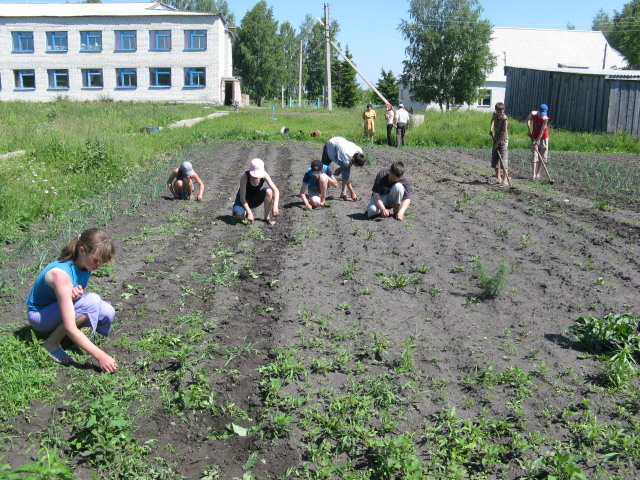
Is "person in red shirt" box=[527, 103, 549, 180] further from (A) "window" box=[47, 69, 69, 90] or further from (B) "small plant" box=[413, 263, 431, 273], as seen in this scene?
(A) "window" box=[47, 69, 69, 90]

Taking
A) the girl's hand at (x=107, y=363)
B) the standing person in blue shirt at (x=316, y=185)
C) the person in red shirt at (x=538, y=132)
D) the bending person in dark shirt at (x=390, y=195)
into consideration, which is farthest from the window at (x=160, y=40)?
the girl's hand at (x=107, y=363)

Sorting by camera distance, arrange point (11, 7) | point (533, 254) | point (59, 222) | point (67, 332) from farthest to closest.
A: point (11, 7) → point (59, 222) → point (533, 254) → point (67, 332)

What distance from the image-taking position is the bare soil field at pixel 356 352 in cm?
368

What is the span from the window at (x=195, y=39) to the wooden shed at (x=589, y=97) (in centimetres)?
2547

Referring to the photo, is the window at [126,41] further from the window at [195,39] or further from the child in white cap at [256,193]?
the child in white cap at [256,193]

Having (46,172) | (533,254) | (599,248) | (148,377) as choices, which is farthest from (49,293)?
(46,172)

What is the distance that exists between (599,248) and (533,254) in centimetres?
98

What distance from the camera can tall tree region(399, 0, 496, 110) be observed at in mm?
49094

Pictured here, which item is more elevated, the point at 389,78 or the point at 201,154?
the point at 389,78

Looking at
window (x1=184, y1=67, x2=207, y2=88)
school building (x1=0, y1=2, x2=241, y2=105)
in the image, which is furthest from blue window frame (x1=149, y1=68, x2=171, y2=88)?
window (x1=184, y1=67, x2=207, y2=88)

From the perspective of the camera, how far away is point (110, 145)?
13484 millimetres

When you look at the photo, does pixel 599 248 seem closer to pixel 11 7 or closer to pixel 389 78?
pixel 11 7

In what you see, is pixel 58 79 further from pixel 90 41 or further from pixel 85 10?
pixel 85 10

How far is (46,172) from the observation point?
1172 centimetres
